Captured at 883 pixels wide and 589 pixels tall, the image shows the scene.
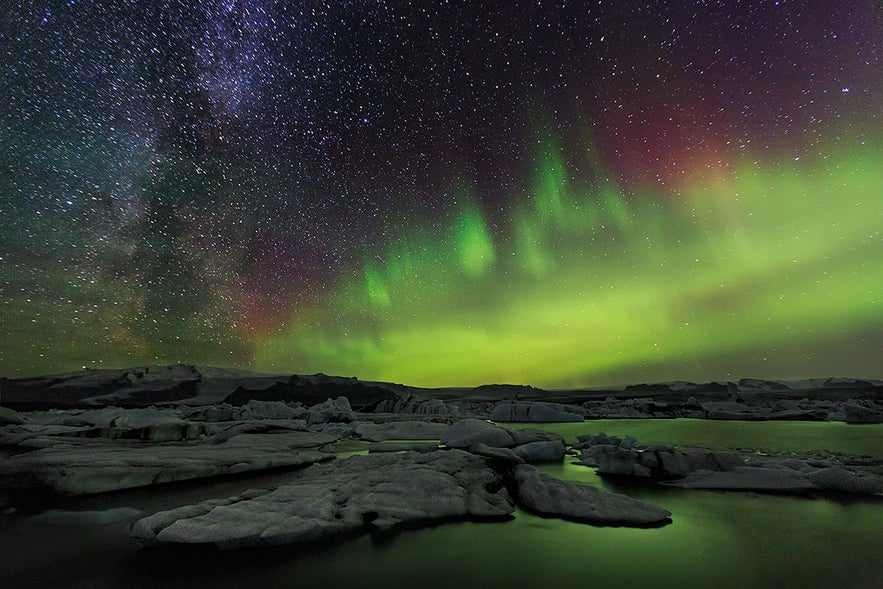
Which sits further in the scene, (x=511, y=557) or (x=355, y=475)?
(x=355, y=475)

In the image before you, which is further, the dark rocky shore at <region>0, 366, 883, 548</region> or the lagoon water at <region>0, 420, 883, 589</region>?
the dark rocky shore at <region>0, 366, 883, 548</region>

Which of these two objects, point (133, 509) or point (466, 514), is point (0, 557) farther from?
point (466, 514)

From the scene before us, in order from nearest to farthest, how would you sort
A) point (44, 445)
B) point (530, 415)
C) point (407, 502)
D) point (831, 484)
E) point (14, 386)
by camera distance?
1. point (407, 502)
2. point (831, 484)
3. point (44, 445)
4. point (530, 415)
5. point (14, 386)

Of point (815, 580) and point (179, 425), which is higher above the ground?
point (179, 425)

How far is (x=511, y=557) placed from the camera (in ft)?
16.5

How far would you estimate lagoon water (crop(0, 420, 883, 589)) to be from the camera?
439 centimetres

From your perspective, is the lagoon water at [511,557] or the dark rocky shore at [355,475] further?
the dark rocky shore at [355,475]

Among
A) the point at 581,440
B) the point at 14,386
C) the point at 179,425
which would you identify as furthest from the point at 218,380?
the point at 581,440

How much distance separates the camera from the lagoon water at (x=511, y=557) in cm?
439

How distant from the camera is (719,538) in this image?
5.69 meters

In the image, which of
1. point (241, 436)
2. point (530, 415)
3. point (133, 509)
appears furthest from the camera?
point (530, 415)

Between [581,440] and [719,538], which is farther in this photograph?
[581,440]

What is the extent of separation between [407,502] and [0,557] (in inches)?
200

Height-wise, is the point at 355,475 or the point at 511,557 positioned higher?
the point at 355,475
